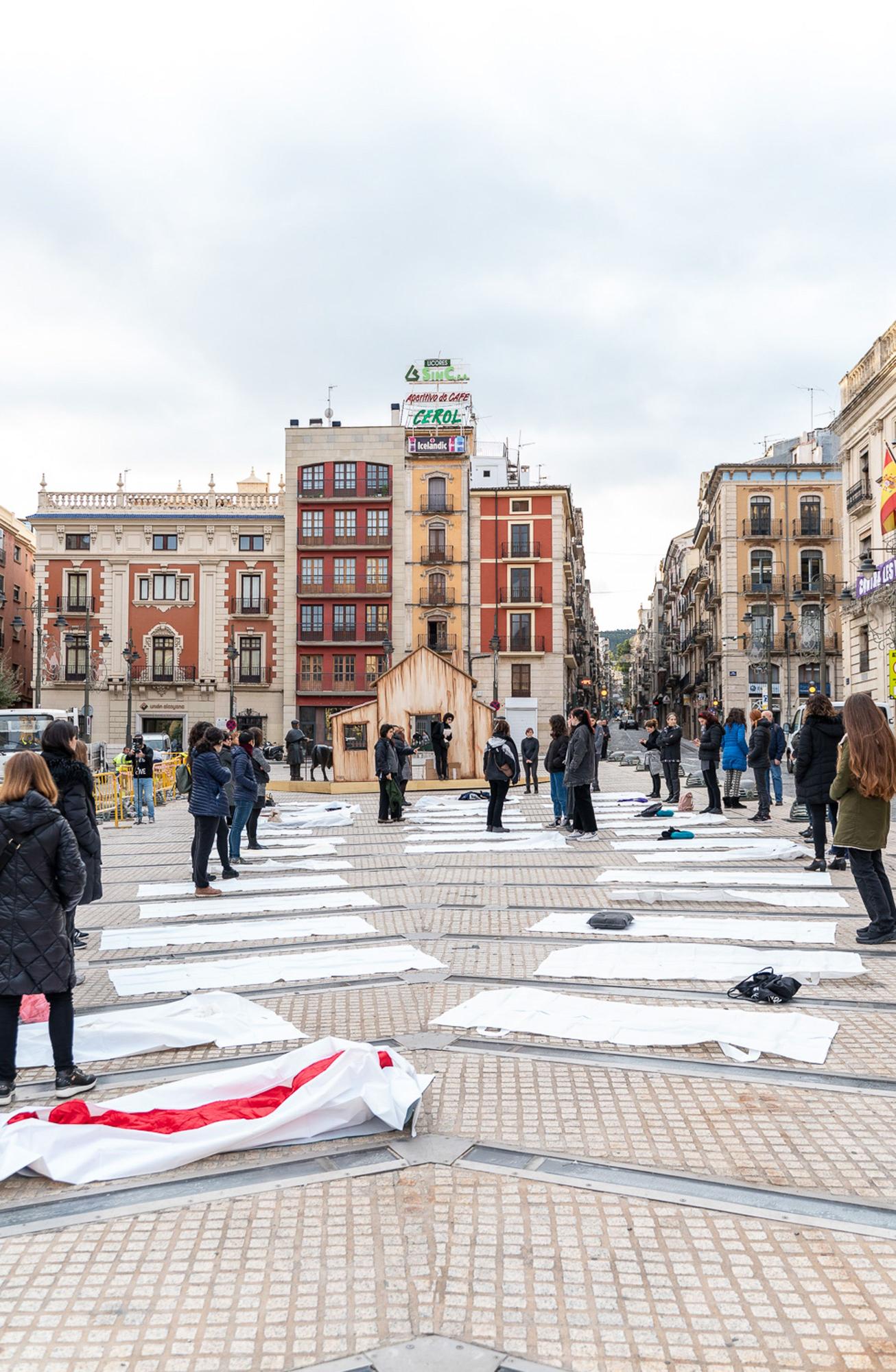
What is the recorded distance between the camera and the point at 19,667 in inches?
2542

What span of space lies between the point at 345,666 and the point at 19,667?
2165 cm

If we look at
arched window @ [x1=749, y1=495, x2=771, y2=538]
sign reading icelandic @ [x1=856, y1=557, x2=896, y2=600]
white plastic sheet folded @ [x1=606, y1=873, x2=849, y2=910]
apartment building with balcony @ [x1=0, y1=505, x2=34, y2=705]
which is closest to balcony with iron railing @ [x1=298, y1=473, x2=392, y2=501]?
apartment building with balcony @ [x1=0, y1=505, x2=34, y2=705]

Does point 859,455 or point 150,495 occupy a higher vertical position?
point 150,495

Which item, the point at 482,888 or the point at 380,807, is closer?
the point at 482,888

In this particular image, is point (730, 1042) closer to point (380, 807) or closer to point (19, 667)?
point (380, 807)

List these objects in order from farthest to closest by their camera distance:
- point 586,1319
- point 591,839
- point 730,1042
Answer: point 591,839
point 730,1042
point 586,1319

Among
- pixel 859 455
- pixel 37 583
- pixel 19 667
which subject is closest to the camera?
pixel 859 455

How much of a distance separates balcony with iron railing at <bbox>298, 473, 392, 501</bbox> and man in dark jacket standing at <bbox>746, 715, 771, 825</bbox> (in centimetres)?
4228

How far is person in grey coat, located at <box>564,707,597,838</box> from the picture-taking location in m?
14.4

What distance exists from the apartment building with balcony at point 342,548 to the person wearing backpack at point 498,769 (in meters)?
40.5

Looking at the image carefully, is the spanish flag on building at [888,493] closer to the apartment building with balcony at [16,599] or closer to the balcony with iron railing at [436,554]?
the balcony with iron railing at [436,554]

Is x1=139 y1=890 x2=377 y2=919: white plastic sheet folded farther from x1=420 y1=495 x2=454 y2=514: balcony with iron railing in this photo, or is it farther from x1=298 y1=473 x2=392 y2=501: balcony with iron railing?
x1=298 y1=473 x2=392 y2=501: balcony with iron railing

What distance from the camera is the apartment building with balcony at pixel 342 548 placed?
5603 centimetres

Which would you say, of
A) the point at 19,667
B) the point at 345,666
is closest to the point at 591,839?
the point at 345,666
